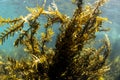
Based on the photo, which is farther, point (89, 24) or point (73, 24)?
point (89, 24)

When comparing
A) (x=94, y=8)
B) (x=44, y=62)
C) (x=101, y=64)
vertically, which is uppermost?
(x=94, y=8)

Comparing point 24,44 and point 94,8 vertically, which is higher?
point 94,8

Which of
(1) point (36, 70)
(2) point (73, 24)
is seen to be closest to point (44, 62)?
(1) point (36, 70)

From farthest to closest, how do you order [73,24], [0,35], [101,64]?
[101,64] → [73,24] → [0,35]

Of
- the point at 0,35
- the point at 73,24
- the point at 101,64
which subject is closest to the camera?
the point at 0,35

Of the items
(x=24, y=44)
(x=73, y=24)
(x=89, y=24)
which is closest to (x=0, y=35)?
(x=24, y=44)

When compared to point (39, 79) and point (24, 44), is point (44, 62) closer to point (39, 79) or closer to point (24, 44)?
point (39, 79)

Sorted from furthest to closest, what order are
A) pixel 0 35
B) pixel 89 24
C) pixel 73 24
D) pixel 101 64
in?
1. pixel 101 64
2. pixel 89 24
3. pixel 73 24
4. pixel 0 35

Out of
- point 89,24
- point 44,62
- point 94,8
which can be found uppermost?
point 94,8

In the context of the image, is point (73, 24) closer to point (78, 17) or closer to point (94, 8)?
point (78, 17)
